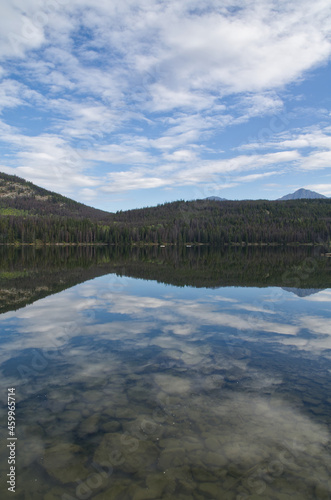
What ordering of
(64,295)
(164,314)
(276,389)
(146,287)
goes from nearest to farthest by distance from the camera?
(276,389) < (164,314) < (64,295) < (146,287)

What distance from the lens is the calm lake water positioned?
7.22m

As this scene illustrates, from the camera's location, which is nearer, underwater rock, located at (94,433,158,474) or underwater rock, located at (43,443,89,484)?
underwater rock, located at (43,443,89,484)

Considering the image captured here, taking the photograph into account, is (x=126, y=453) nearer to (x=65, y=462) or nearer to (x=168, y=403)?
(x=65, y=462)

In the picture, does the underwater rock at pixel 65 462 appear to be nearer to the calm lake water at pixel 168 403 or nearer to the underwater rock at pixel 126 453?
the calm lake water at pixel 168 403

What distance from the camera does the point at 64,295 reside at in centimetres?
2902

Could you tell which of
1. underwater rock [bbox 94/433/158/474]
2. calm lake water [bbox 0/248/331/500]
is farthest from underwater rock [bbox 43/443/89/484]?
underwater rock [bbox 94/433/158/474]

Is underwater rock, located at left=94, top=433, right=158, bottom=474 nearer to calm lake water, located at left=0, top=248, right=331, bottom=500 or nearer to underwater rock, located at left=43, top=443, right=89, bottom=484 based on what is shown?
calm lake water, located at left=0, top=248, right=331, bottom=500

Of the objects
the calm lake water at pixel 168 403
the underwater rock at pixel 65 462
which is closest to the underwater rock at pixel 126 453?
the calm lake water at pixel 168 403

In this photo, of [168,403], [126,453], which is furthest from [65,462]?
[168,403]

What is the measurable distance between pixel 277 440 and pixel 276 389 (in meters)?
3.07

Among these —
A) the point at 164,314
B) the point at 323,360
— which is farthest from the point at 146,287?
the point at 323,360

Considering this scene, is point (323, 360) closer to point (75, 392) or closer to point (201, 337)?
point (201, 337)

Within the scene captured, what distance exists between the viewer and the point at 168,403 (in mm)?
10445

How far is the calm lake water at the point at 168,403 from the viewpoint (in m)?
7.22
